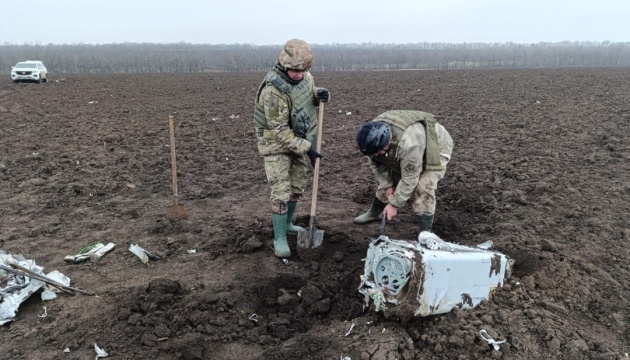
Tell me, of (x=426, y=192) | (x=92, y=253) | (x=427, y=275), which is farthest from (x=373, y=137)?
(x=92, y=253)

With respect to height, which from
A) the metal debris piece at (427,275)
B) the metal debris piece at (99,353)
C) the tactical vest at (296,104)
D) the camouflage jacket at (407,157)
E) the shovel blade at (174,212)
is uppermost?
the tactical vest at (296,104)

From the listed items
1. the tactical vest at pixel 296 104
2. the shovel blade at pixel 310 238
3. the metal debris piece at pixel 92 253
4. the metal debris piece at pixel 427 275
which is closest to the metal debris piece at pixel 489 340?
the metal debris piece at pixel 427 275

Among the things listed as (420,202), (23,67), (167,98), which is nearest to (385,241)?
(420,202)

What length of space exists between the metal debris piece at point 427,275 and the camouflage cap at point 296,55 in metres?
1.85

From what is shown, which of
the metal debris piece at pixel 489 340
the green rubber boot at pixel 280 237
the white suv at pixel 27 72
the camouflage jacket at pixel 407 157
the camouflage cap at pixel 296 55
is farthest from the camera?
the white suv at pixel 27 72

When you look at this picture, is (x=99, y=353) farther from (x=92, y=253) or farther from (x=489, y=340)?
(x=489, y=340)

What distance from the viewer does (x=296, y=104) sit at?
445cm

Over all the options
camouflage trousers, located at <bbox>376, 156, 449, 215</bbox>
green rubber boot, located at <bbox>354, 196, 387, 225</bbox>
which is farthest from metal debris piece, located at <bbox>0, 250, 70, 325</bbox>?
camouflage trousers, located at <bbox>376, 156, 449, 215</bbox>

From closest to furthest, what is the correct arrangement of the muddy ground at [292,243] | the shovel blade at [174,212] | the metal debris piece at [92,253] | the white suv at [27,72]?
the muddy ground at [292,243], the metal debris piece at [92,253], the shovel blade at [174,212], the white suv at [27,72]

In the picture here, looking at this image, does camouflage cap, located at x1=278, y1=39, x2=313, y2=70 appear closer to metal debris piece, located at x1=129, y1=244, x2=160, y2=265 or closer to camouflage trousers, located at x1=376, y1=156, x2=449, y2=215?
camouflage trousers, located at x1=376, y1=156, x2=449, y2=215

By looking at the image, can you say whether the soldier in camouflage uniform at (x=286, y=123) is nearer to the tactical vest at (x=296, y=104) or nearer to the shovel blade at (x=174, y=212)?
the tactical vest at (x=296, y=104)

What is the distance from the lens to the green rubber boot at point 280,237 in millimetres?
4641

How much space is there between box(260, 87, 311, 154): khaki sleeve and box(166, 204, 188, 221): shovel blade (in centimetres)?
192

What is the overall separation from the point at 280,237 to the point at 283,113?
4.26 ft
